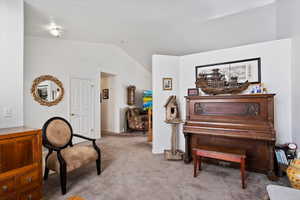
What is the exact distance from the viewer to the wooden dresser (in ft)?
4.95

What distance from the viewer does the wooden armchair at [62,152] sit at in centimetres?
205

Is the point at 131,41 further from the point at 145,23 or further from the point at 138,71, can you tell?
the point at 138,71

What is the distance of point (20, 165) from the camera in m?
1.63

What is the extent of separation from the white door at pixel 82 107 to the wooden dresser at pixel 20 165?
9.09 feet

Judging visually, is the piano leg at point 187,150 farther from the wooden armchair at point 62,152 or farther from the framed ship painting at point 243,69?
the wooden armchair at point 62,152

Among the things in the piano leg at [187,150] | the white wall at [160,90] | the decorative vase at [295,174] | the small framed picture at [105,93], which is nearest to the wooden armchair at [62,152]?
the white wall at [160,90]

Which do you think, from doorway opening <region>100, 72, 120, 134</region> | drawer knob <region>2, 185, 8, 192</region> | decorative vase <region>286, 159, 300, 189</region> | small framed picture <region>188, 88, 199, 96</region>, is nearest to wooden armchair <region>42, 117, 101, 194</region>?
drawer knob <region>2, 185, 8, 192</region>

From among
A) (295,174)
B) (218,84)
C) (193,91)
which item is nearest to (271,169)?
(295,174)

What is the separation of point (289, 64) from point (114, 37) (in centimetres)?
409

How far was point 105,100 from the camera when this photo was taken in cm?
645

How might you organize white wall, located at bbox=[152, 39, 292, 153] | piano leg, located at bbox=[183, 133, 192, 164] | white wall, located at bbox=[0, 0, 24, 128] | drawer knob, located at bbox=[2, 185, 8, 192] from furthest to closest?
piano leg, located at bbox=[183, 133, 192, 164]
white wall, located at bbox=[152, 39, 292, 153]
white wall, located at bbox=[0, 0, 24, 128]
drawer knob, located at bbox=[2, 185, 8, 192]

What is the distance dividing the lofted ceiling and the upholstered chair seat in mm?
2462

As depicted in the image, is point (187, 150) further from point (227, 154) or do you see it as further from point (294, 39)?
point (294, 39)

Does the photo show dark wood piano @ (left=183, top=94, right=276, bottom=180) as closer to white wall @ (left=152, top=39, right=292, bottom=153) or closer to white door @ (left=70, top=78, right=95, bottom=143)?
white wall @ (left=152, top=39, right=292, bottom=153)
